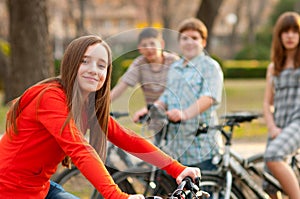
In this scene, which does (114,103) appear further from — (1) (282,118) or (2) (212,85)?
(1) (282,118)

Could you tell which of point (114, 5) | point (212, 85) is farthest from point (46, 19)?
point (114, 5)

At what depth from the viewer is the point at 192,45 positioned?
202 inches

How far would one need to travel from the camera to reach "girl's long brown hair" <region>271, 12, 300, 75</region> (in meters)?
5.56

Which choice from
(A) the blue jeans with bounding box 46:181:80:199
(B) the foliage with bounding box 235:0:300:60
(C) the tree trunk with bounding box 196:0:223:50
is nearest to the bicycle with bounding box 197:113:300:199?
(A) the blue jeans with bounding box 46:181:80:199

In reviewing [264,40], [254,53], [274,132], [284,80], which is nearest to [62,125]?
[274,132]

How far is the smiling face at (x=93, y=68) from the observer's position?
307 centimetres

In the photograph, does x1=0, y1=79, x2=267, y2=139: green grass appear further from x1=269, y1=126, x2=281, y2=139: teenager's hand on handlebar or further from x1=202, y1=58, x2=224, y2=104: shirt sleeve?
x1=269, y1=126, x2=281, y2=139: teenager's hand on handlebar

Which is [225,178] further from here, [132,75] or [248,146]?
[248,146]

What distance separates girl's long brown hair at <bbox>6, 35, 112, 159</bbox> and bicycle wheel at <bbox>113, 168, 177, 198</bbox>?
1663 millimetres

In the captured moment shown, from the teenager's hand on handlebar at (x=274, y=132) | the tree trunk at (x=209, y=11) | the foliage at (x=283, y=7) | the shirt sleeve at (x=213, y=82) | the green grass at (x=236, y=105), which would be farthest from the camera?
the foliage at (x=283, y=7)

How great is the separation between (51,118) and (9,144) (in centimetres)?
34

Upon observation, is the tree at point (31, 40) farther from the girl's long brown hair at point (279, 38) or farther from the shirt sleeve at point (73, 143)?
the shirt sleeve at point (73, 143)

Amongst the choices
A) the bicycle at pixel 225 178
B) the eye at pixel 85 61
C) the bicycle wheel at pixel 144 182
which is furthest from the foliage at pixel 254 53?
the eye at pixel 85 61

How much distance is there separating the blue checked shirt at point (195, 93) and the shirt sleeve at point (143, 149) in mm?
1232
